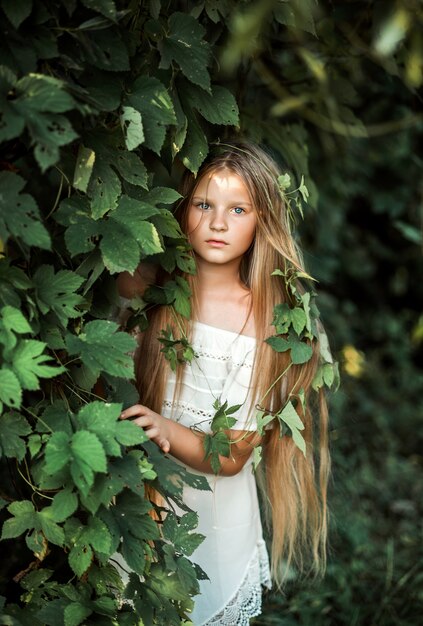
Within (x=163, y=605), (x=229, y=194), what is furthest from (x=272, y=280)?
(x=163, y=605)

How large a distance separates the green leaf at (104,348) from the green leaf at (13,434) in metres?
0.18

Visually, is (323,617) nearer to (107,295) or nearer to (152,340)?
(152,340)

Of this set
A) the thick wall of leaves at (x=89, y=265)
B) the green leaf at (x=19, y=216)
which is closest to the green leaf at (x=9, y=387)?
the thick wall of leaves at (x=89, y=265)

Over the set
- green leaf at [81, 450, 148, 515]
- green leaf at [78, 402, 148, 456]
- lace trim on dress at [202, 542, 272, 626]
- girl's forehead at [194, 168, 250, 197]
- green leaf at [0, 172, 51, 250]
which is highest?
girl's forehead at [194, 168, 250, 197]

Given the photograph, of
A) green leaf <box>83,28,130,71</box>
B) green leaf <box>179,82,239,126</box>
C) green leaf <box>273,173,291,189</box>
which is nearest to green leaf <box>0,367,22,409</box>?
green leaf <box>83,28,130,71</box>

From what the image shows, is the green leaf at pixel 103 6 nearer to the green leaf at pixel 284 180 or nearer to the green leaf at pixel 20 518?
the green leaf at pixel 284 180

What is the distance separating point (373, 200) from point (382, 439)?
4.45ft

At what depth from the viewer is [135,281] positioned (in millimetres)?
1976

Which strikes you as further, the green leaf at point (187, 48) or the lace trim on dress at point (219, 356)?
the lace trim on dress at point (219, 356)

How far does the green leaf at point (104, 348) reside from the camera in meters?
1.41

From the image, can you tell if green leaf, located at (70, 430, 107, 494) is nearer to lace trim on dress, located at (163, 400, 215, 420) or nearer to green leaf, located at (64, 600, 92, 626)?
green leaf, located at (64, 600, 92, 626)

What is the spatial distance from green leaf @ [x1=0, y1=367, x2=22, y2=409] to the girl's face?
67 cm

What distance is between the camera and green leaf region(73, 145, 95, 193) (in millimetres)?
1440

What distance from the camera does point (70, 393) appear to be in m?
1.62
